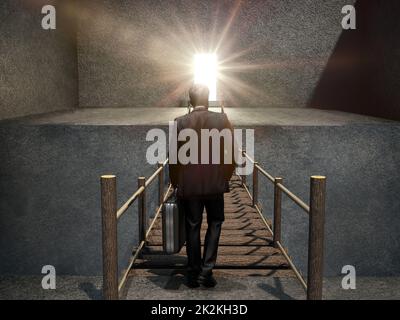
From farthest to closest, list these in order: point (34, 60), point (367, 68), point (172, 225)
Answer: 1. point (367, 68)
2. point (34, 60)
3. point (172, 225)

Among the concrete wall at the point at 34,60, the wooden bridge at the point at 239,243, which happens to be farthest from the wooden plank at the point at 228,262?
the concrete wall at the point at 34,60

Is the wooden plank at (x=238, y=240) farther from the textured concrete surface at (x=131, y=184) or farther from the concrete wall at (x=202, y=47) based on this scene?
the concrete wall at (x=202, y=47)

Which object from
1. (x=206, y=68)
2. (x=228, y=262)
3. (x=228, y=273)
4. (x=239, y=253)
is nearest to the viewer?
(x=228, y=273)

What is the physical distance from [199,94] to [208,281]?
59.2 inches

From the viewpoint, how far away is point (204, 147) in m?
3.14

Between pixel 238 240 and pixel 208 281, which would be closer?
pixel 208 281

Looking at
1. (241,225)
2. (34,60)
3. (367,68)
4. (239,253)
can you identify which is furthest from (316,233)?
(367,68)

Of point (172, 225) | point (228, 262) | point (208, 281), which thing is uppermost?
point (172, 225)

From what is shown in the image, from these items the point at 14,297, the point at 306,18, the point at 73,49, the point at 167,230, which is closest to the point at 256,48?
the point at 306,18

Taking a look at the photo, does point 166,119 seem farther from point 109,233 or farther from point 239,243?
point 109,233

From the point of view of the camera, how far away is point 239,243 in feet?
16.5

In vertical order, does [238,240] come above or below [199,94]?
below

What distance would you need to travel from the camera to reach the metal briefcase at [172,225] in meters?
3.47

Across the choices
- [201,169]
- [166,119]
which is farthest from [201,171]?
[166,119]
